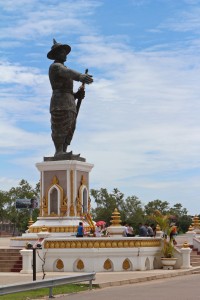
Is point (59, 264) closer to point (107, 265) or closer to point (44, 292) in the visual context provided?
point (107, 265)

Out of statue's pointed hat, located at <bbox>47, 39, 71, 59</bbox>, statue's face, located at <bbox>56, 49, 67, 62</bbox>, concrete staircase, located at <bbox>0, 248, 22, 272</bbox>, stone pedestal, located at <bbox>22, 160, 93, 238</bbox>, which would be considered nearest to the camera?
concrete staircase, located at <bbox>0, 248, 22, 272</bbox>

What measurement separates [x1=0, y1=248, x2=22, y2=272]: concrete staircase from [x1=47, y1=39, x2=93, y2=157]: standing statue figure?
18.7 ft

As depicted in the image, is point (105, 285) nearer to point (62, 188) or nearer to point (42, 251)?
point (42, 251)

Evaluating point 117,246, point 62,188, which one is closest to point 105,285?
point 117,246

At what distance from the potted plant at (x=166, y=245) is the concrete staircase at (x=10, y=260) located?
6074 millimetres

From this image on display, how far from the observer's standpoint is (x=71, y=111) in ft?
105

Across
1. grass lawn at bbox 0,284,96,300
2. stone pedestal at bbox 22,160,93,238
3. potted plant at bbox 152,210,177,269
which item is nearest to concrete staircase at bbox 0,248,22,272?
stone pedestal at bbox 22,160,93,238

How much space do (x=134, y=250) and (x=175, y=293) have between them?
29.4ft

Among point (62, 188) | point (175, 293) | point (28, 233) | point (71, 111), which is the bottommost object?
point (175, 293)

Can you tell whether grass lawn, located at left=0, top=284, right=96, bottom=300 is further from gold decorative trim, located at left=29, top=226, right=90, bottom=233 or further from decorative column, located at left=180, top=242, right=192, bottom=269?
gold decorative trim, located at left=29, top=226, right=90, bottom=233

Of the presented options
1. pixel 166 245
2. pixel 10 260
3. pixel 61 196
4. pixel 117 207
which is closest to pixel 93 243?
pixel 166 245

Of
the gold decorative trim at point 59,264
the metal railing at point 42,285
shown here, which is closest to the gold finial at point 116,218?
the gold decorative trim at point 59,264

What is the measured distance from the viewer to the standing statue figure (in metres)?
31.7

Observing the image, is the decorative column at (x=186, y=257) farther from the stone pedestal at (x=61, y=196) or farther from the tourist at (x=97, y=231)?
the stone pedestal at (x=61, y=196)
